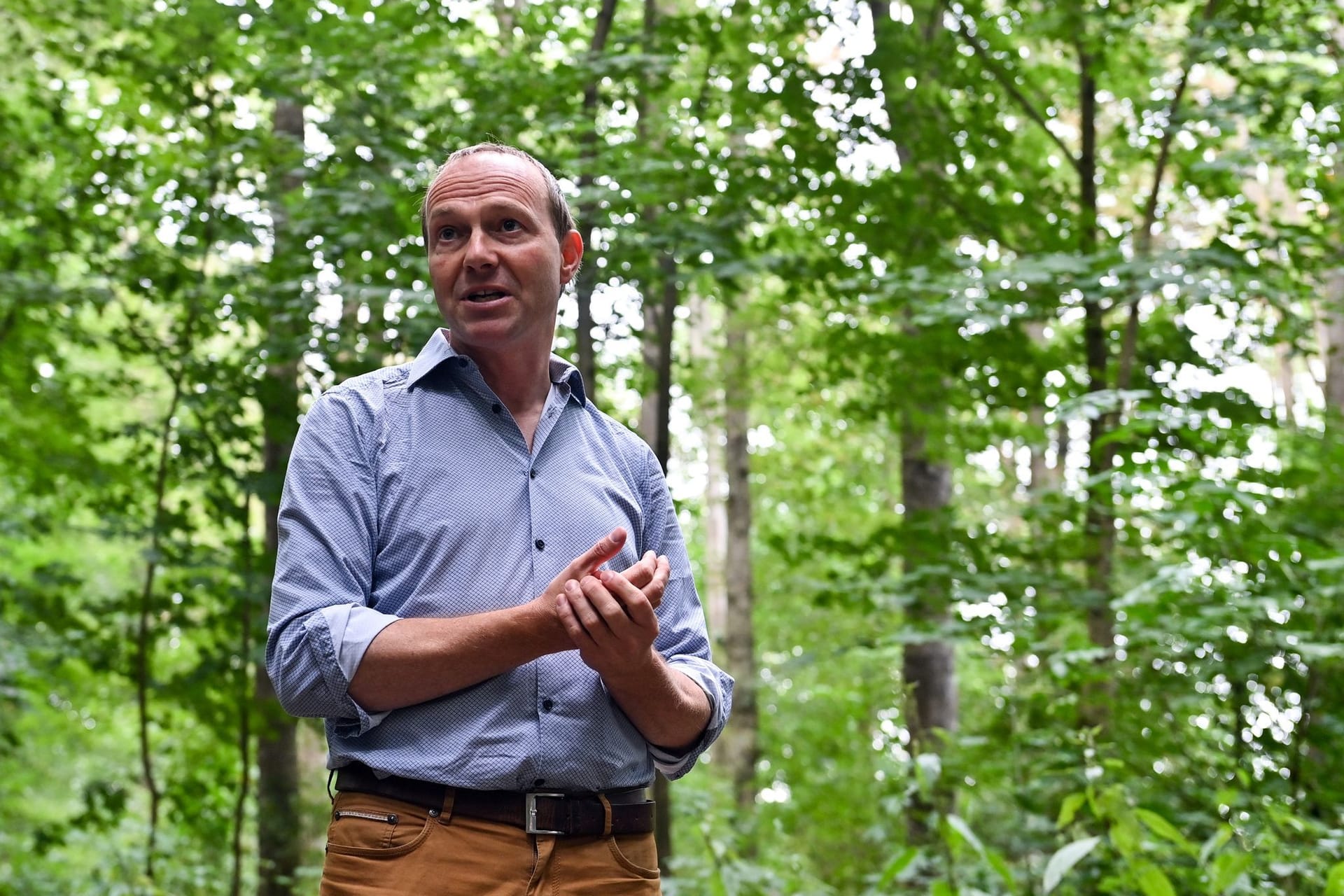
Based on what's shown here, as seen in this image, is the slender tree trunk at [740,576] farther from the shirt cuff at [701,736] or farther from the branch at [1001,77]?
the shirt cuff at [701,736]

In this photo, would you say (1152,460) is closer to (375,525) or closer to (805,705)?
(375,525)

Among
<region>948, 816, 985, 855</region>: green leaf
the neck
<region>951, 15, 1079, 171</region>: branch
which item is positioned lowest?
<region>948, 816, 985, 855</region>: green leaf

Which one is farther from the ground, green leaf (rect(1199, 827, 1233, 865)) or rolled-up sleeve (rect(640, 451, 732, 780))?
rolled-up sleeve (rect(640, 451, 732, 780))

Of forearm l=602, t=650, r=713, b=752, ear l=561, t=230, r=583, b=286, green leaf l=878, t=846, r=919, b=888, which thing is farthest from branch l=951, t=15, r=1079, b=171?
forearm l=602, t=650, r=713, b=752

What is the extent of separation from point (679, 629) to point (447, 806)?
49cm

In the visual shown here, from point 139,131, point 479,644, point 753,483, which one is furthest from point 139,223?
point 753,483

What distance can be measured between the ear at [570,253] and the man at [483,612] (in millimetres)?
53

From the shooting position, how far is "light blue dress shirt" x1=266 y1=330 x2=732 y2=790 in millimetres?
1618

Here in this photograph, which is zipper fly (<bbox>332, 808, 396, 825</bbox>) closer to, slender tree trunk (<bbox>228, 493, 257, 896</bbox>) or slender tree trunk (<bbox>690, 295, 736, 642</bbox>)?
slender tree trunk (<bbox>228, 493, 257, 896</bbox>)

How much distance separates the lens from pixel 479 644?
1546 millimetres

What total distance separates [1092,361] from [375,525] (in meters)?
5.10

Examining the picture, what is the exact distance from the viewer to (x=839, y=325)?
6430 millimetres

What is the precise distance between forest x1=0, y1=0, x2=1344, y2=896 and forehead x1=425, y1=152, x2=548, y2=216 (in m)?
2.65

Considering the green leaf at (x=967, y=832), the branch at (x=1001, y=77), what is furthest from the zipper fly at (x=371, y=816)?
the branch at (x=1001, y=77)
